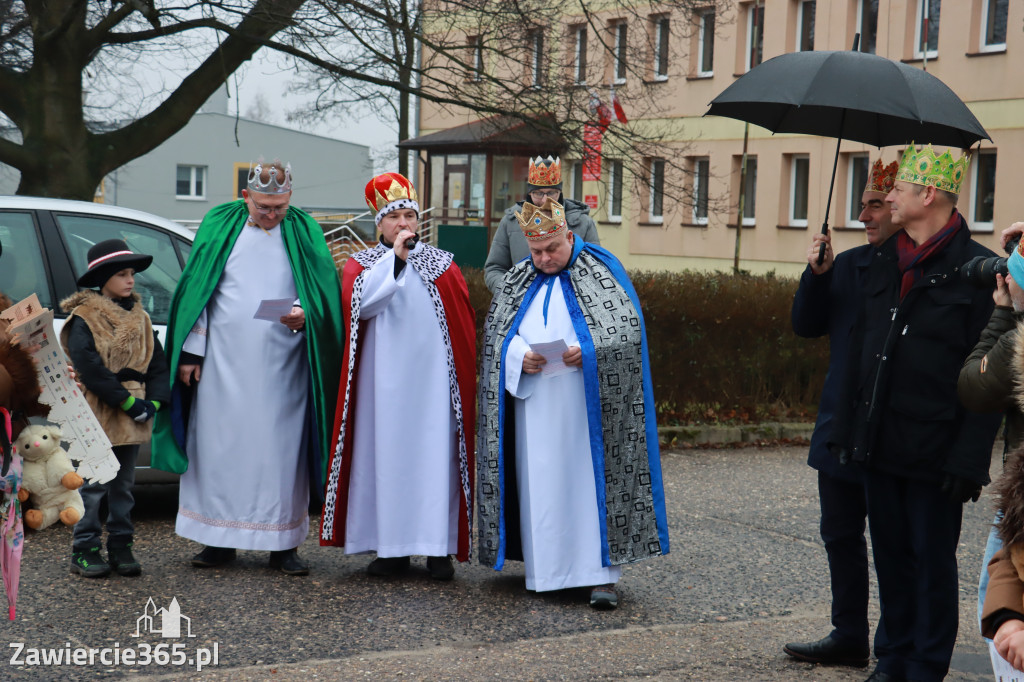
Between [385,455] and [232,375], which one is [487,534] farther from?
[232,375]

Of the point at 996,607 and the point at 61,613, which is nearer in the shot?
the point at 996,607

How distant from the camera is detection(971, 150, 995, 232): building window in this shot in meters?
25.2

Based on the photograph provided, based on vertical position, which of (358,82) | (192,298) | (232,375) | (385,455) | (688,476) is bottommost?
(688,476)

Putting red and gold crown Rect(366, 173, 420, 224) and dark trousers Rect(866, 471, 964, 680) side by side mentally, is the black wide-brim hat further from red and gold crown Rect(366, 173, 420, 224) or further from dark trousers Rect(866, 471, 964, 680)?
dark trousers Rect(866, 471, 964, 680)

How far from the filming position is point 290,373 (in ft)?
21.3

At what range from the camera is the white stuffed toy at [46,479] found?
150 inches

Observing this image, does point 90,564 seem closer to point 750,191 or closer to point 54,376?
point 54,376

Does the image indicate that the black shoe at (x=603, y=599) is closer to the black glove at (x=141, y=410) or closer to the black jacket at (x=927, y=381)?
the black jacket at (x=927, y=381)

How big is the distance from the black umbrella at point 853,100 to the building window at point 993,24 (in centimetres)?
2136

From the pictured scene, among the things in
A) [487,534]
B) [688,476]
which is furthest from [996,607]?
[688,476]

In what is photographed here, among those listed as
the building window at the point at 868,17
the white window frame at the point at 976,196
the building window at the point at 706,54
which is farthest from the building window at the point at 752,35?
the white window frame at the point at 976,196

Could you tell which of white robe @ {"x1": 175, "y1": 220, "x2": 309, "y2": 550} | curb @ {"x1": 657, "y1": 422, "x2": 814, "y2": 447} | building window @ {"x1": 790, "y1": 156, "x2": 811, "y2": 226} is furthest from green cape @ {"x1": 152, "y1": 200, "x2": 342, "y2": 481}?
building window @ {"x1": 790, "y1": 156, "x2": 811, "y2": 226}

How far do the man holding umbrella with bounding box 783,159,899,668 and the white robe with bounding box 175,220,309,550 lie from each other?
9.03ft

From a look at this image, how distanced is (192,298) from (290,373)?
0.65 meters
